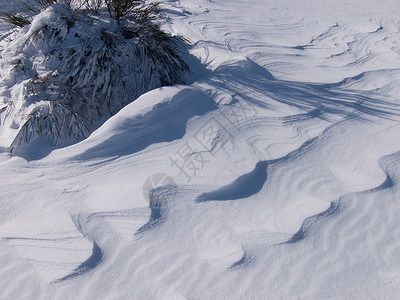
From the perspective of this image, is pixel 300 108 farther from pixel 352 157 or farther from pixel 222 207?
pixel 222 207

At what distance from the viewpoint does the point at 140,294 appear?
1.18m

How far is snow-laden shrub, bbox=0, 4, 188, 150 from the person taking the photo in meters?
1.83

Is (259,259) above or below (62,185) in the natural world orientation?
below

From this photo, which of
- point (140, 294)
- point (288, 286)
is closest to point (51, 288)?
point (140, 294)

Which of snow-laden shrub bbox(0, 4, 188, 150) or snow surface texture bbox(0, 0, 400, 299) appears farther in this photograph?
snow-laden shrub bbox(0, 4, 188, 150)

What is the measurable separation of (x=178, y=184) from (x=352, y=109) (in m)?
0.97

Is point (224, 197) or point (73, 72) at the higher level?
point (73, 72)

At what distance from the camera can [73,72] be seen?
198 centimetres

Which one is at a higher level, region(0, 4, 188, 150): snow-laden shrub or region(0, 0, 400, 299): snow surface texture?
region(0, 4, 188, 150): snow-laden shrub

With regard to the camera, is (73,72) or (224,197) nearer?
(224,197)

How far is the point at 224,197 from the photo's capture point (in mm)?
1476

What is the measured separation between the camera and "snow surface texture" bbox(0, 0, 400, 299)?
1215mm

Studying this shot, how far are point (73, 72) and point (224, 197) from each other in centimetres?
106

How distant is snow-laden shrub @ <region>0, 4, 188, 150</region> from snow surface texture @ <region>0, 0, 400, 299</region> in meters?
0.19
